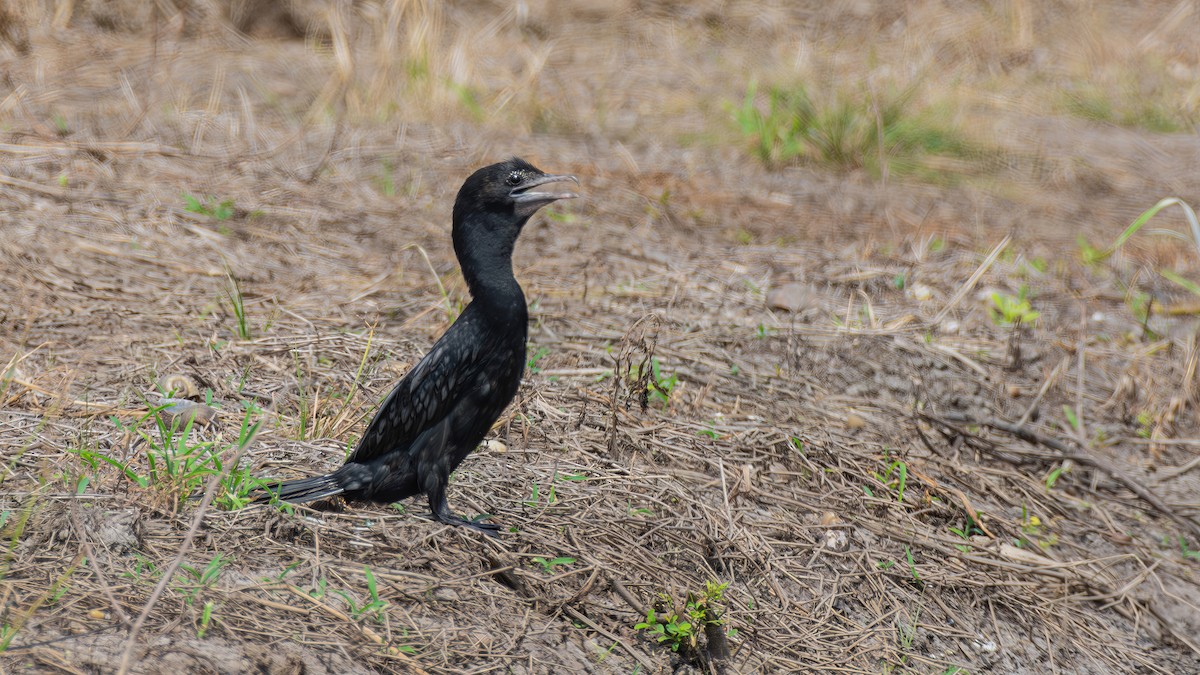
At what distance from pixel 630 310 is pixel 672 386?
2.66ft

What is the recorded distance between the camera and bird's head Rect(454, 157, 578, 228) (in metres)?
3.23

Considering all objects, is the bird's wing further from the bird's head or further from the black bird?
the bird's head

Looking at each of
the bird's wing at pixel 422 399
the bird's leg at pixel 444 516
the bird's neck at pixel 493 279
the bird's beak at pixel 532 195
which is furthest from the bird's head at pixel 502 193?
the bird's leg at pixel 444 516

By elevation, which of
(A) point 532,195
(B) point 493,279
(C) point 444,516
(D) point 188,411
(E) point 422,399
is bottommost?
(C) point 444,516

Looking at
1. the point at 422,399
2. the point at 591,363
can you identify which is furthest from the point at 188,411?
the point at 591,363

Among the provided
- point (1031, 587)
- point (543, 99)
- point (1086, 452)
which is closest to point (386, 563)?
point (1031, 587)

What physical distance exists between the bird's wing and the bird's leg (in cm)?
15

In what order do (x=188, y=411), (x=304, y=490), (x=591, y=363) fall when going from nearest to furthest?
(x=304, y=490)
(x=188, y=411)
(x=591, y=363)

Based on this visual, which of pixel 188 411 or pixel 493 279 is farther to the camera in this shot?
pixel 188 411

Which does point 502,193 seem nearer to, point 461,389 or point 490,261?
point 490,261

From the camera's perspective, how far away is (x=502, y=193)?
3.24 meters

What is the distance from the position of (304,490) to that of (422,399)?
0.42 meters

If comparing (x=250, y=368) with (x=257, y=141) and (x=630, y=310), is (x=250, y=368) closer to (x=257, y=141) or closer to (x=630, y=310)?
(x=630, y=310)

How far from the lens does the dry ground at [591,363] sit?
2.92 m
